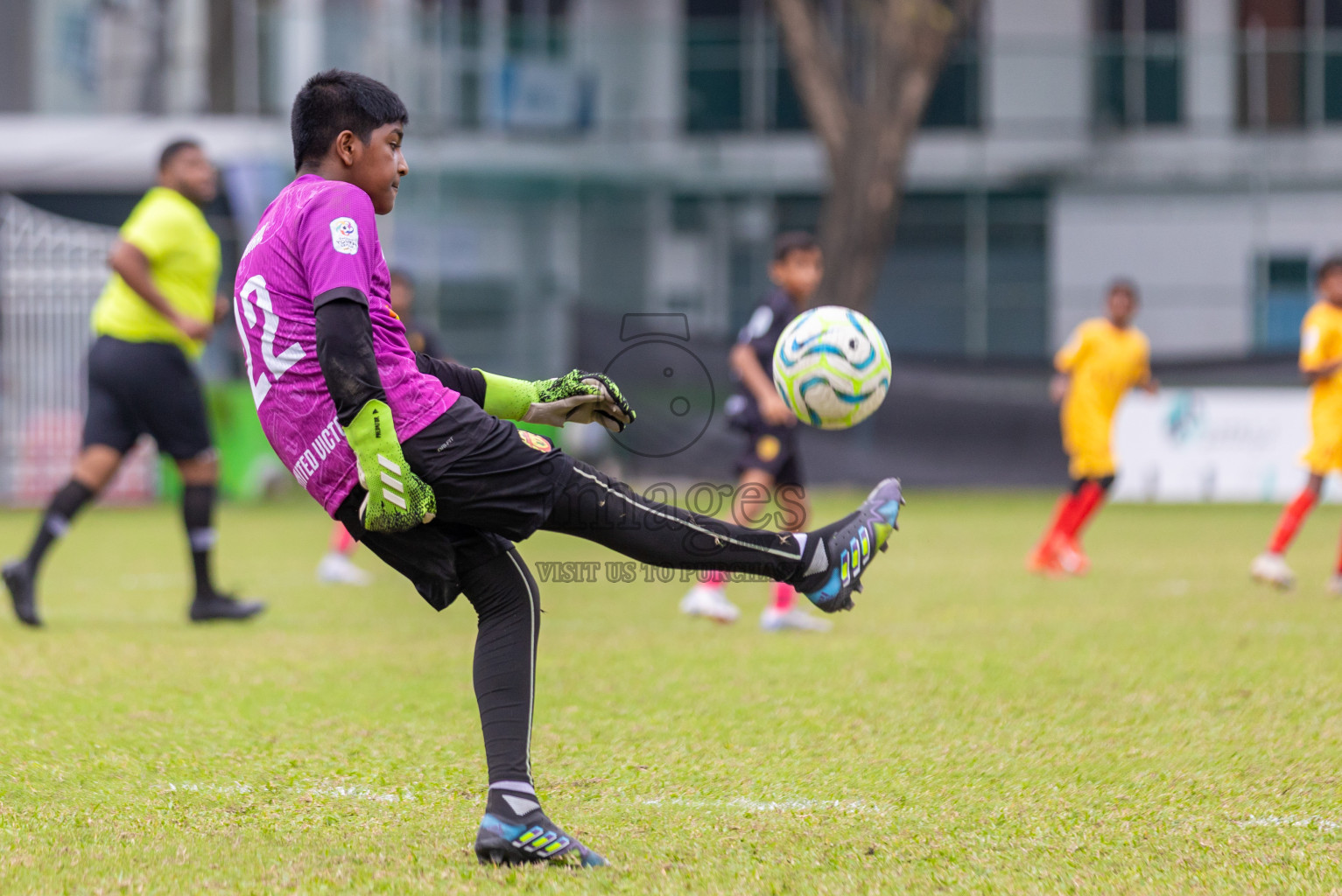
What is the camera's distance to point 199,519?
25.0 feet

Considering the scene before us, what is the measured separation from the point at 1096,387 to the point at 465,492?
8632mm

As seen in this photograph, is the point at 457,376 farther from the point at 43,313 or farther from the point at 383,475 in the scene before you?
the point at 43,313

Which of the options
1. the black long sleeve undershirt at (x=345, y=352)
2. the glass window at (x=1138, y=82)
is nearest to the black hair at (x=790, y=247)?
the black long sleeve undershirt at (x=345, y=352)

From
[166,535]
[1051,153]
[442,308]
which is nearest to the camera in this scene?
[166,535]

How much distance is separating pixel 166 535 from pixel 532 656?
1127 centimetres

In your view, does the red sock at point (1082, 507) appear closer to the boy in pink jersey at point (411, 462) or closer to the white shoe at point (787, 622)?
the white shoe at point (787, 622)

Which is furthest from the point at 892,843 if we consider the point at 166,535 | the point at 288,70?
the point at 288,70

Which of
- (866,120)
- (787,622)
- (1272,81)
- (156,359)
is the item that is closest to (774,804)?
(787,622)

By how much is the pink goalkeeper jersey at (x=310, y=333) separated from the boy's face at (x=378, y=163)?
0.10 meters

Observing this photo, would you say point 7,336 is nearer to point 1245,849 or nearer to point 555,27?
point 555,27

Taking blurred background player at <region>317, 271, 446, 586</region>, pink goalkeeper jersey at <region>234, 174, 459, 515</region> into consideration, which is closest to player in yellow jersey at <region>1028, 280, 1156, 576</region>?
blurred background player at <region>317, 271, 446, 586</region>

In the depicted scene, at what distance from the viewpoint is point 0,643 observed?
6973 mm

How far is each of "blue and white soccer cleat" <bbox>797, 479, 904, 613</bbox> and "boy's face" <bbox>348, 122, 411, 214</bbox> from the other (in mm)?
1383

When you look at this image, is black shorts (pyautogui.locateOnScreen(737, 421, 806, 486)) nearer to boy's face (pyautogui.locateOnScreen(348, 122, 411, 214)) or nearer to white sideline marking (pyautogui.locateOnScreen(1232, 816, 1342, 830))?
white sideline marking (pyautogui.locateOnScreen(1232, 816, 1342, 830))
